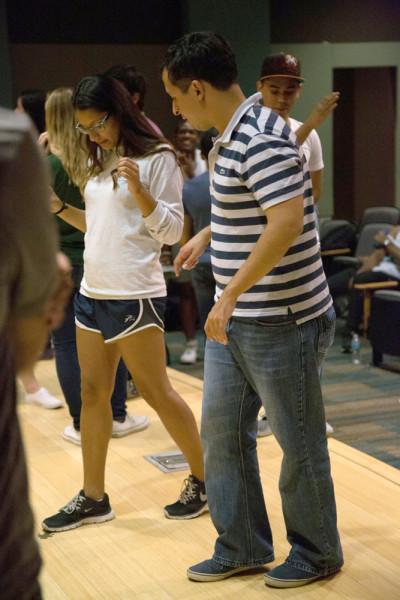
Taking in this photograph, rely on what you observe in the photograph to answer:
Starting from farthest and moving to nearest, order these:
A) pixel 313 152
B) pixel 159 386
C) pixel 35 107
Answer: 1. pixel 35 107
2. pixel 313 152
3. pixel 159 386

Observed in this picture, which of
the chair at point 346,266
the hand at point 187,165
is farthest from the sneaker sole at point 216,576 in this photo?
the chair at point 346,266

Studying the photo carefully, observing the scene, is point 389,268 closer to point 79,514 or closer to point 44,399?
point 44,399

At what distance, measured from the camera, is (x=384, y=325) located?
612cm

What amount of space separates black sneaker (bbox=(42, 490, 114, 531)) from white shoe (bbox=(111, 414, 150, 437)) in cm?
104

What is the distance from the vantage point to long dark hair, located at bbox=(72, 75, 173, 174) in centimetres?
309

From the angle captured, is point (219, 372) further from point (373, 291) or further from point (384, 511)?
point (373, 291)

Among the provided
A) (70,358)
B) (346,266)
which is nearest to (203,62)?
(70,358)

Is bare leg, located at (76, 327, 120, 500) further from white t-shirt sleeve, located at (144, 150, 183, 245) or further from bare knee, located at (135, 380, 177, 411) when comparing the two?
white t-shirt sleeve, located at (144, 150, 183, 245)

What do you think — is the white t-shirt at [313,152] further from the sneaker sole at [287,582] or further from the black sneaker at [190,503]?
the sneaker sole at [287,582]

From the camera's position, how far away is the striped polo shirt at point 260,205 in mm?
2400

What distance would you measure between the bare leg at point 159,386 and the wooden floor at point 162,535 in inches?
10.1

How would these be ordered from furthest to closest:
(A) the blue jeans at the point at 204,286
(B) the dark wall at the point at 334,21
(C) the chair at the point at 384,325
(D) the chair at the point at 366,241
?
(B) the dark wall at the point at 334,21
(D) the chair at the point at 366,241
(C) the chair at the point at 384,325
(A) the blue jeans at the point at 204,286

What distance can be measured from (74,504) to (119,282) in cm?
79

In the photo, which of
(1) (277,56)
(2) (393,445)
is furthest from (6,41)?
(2) (393,445)
